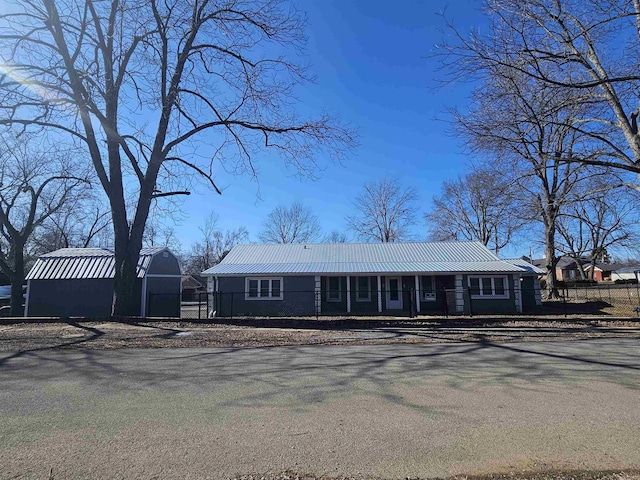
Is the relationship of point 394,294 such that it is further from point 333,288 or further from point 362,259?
point 333,288

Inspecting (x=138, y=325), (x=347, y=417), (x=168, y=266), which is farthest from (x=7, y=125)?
(x=347, y=417)

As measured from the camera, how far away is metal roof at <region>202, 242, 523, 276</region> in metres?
23.4

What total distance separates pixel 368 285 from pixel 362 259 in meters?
2.33

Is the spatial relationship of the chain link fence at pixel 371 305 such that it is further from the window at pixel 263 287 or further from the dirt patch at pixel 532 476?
the dirt patch at pixel 532 476

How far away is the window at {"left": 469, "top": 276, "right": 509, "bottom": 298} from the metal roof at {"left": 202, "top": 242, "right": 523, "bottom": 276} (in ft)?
2.39

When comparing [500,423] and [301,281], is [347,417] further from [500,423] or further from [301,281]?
[301,281]

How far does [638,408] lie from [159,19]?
18.4 meters

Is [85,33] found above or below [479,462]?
above

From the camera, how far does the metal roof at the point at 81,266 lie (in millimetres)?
22609

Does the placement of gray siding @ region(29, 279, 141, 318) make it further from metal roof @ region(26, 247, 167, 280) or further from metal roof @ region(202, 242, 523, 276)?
metal roof @ region(202, 242, 523, 276)

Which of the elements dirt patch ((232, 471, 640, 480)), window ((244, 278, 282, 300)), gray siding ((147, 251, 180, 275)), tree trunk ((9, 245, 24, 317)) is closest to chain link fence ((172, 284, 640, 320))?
window ((244, 278, 282, 300))

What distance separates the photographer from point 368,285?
24844 millimetres

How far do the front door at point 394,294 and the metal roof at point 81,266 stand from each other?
13.2 metres

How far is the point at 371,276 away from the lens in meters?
24.7
